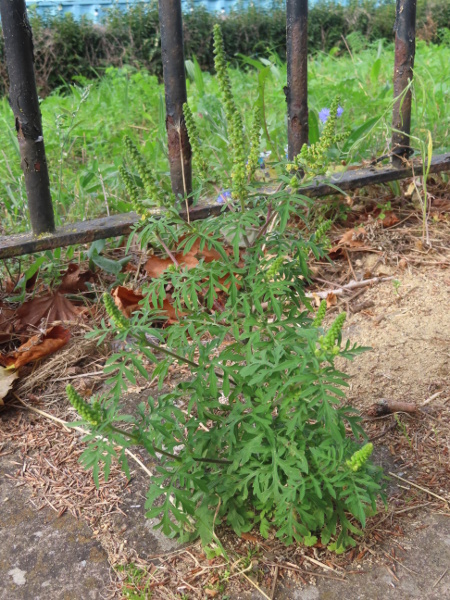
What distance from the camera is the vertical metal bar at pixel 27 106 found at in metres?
2.18

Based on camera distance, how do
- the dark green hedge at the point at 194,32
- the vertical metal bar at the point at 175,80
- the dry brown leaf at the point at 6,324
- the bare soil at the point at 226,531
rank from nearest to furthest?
the bare soil at the point at 226,531, the vertical metal bar at the point at 175,80, the dry brown leaf at the point at 6,324, the dark green hedge at the point at 194,32

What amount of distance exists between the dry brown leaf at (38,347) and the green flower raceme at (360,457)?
4.38 ft

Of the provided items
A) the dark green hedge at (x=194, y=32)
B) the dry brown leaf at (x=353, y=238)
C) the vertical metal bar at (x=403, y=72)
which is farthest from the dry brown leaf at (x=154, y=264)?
the dark green hedge at (x=194, y=32)

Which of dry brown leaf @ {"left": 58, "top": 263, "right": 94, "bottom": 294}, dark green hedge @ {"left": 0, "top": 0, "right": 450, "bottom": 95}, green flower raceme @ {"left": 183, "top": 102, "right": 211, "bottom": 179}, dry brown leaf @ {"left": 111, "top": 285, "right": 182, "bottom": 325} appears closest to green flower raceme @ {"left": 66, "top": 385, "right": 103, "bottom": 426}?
green flower raceme @ {"left": 183, "top": 102, "right": 211, "bottom": 179}

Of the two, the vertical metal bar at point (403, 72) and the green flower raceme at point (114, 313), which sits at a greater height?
the vertical metal bar at point (403, 72)

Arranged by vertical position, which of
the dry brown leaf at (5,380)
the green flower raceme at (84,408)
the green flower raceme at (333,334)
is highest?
the green flower raceme at (333,334)

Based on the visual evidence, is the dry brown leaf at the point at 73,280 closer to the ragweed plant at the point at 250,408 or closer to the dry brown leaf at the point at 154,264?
the dry brown leaf at the point at 154,264

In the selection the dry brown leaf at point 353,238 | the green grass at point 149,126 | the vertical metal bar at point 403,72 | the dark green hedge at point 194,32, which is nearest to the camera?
the vertical metal bar at point 403,72

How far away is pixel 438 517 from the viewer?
169 centimetres

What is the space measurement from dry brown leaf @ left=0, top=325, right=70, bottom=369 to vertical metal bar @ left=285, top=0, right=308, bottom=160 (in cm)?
118

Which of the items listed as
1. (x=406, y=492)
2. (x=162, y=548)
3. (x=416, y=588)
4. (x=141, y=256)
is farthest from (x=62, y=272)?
(x=416, y=588)

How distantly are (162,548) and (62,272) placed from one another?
1528 millimetres

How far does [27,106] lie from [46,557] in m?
1.47

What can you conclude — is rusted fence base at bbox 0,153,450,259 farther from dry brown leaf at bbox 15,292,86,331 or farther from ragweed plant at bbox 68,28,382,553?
ragweed plant at bbox 68,28,382,553
